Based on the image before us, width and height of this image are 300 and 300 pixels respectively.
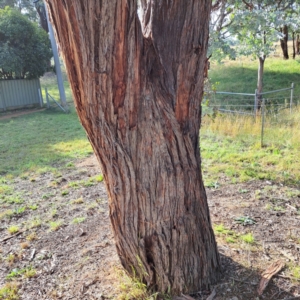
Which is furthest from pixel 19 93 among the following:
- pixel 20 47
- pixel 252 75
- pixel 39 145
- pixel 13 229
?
pixel 13 229

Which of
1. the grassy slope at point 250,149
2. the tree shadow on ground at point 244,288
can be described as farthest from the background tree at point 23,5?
the tree shadow on ground at point 244,288

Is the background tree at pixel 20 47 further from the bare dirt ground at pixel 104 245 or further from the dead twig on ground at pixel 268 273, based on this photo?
the dead twig on ground at pixel 268 273

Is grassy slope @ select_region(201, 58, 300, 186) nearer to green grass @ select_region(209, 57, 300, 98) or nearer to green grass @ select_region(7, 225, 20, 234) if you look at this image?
green grass @ select_region(7, 225, 20, 234)

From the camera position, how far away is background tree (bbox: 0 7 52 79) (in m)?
13.3

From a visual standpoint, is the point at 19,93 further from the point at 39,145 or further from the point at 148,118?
the point at 148,118

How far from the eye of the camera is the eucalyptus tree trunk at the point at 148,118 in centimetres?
162

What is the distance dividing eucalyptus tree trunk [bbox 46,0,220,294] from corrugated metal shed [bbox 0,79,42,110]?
539 inches

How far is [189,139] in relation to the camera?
199cm

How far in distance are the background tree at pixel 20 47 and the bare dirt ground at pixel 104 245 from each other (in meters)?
10.8

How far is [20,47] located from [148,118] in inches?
550

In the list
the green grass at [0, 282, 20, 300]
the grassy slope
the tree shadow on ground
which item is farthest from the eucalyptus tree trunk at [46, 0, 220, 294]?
the grassy slope

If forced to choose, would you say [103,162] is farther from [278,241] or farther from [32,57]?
[32,57]

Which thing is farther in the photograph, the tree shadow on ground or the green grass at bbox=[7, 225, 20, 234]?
the green grass at bbox=[7, 225, 20, 234]

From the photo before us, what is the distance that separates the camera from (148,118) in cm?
184
